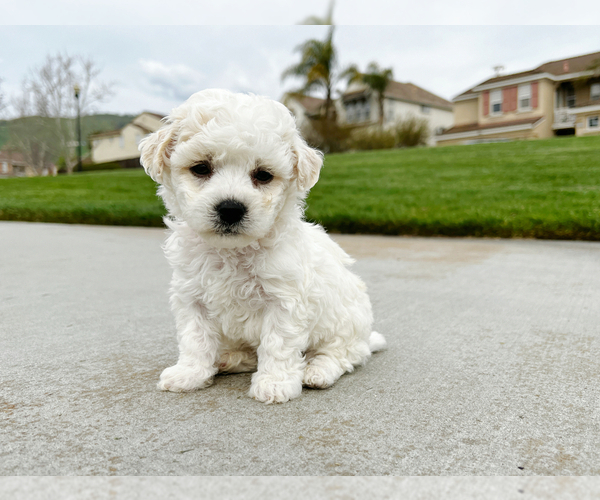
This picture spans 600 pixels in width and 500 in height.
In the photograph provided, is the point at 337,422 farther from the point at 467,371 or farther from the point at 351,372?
the point at 467,371

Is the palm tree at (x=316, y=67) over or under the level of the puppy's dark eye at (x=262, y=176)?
over

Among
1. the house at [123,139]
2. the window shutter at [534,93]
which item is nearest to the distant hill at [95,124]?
the house at [123,139]

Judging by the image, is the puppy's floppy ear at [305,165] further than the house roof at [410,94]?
No

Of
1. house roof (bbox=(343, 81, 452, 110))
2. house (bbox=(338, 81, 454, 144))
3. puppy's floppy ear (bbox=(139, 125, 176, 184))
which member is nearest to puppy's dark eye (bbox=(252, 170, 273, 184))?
puppy's floppy ear (bbox=(139, 125, 176, 184))

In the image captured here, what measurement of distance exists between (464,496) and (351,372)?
134cm

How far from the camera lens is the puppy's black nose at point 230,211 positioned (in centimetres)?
235

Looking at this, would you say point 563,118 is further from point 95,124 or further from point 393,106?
point 95,124

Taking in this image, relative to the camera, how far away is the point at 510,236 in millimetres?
9109

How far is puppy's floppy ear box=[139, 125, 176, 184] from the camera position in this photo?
257cm

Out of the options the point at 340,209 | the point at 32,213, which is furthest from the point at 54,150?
the point at 340,209

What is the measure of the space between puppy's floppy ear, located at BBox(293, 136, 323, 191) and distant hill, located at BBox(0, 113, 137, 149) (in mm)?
42537

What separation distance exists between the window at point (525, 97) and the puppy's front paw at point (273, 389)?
39.5 meters

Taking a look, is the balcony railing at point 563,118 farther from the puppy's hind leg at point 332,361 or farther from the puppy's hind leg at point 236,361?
the puppy's hind leg at point 236,361

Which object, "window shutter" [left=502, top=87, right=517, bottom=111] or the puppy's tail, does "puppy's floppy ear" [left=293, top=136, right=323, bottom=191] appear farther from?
"window shutter" [left=502, top=87, right=517, bottom=111]
